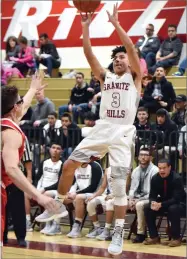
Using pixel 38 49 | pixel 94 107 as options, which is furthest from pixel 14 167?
pixel 38 49

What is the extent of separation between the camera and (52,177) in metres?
11.7

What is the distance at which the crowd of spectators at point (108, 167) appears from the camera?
1015 centimetres

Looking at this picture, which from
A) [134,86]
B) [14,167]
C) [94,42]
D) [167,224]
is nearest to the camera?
[14,167]

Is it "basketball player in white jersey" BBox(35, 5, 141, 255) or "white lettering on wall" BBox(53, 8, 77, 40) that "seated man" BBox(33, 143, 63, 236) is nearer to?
"basketball player in white jersey" BBox(35, 5, 141, 255)

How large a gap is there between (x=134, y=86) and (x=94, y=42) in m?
9.78

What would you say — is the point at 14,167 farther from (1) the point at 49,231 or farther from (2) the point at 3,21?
(2) the point at 3,21

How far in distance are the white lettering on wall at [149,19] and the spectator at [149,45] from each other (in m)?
0.94

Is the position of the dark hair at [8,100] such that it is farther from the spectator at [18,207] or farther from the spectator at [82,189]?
the spectator at [82,189]

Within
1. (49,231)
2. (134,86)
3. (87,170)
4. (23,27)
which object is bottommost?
(49,231)

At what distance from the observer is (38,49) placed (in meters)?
17.4

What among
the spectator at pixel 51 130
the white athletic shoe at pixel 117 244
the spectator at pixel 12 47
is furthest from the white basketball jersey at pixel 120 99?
the spectator at pixel 12 47

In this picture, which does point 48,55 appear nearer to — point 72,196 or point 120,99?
point 72,196

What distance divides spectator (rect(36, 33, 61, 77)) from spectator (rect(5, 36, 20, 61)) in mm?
576

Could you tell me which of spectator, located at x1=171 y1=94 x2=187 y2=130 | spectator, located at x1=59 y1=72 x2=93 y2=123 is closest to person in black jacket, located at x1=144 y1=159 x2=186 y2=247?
spectator, located at x1=171 y1=94 x2=187 y2=130
